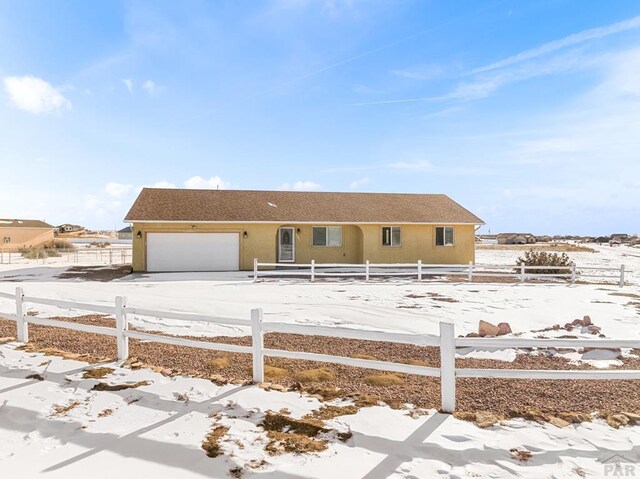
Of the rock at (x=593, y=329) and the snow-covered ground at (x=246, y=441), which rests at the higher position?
the snow-covered ground at (x=246, y=441)

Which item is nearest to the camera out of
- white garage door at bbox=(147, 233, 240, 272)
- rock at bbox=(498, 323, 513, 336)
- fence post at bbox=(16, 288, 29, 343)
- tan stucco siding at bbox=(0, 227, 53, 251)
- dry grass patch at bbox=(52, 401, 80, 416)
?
dry grass patch at bbox=(52, 401, 80, 416)

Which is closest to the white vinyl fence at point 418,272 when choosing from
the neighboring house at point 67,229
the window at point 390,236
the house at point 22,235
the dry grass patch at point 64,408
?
the window at point 390,236

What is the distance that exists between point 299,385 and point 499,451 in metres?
2.63

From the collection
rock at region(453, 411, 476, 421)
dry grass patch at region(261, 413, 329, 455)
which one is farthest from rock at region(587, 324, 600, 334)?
dry grass patch at region(261, 413, 329, 455)

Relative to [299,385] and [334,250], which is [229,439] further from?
[334,250]

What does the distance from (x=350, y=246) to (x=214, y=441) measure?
20.1m

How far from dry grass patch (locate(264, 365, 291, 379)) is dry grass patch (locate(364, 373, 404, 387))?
1273 mm

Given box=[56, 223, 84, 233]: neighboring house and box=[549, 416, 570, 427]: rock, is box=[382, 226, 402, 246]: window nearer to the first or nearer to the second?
box=[549, 416, 570, 427]: rock

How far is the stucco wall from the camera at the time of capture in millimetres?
21734

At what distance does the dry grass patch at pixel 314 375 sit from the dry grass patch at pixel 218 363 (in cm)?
133

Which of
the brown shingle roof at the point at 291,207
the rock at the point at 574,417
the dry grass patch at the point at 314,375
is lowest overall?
the dry grass patch at the point at 314,375

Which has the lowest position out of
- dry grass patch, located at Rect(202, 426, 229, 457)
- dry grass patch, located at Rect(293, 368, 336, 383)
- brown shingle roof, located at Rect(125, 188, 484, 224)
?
dry grass patch, located at Rect(293, 368, 336, 383)

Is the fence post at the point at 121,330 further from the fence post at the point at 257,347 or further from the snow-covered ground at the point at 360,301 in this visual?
the fence post at the point at 257,347

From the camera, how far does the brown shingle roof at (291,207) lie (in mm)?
22109
